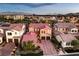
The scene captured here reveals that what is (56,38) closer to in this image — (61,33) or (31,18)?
(61,33)

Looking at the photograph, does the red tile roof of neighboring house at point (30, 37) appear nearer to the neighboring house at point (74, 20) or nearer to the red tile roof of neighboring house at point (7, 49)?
the red tile roof of neighboring house at point (7, 49)

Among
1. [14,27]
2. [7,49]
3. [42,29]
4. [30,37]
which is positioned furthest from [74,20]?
[7,49]

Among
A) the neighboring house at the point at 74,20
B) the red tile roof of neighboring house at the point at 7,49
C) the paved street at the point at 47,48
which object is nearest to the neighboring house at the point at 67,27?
the neighboring house at the point at 74,20

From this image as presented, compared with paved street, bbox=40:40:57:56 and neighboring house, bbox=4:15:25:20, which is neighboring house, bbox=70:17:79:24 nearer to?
paved street, bbox=40:40:57:56

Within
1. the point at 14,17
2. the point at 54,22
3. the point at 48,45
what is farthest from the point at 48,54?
the point at 14,17

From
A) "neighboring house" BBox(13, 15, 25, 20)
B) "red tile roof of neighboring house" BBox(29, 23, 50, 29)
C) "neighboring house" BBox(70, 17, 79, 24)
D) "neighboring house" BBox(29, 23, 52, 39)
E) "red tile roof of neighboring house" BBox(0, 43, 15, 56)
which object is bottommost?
"red tile roof of neighboring house" BBox(0, 43, 15, 56)

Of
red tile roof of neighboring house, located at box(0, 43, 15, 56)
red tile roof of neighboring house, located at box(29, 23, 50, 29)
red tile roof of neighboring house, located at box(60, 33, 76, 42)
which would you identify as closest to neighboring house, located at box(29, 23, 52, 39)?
red tile roof of neighboring house, located at box(29, 23, 50, 29)
